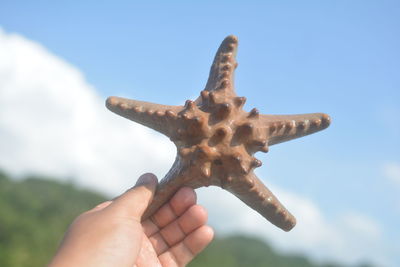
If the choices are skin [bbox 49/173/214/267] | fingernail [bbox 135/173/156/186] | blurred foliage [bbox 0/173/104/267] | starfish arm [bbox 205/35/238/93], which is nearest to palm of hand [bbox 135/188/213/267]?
skin [bbox 49/173/214/267]

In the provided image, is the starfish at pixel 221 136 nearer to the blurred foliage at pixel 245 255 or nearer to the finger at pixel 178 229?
the finger at pixel 178 229

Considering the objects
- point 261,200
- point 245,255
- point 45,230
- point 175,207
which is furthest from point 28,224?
point 245,255

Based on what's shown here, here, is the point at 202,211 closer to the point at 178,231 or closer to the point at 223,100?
the point at 178,231

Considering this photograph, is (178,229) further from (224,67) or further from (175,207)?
(224,67)

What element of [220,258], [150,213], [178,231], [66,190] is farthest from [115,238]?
[66,190]

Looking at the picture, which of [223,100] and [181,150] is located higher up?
[223,100]

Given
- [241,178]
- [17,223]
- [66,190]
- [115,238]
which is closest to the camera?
[115,238]

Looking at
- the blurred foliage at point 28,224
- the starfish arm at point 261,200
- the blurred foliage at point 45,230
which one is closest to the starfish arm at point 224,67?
the starfish arm at point 261,200
